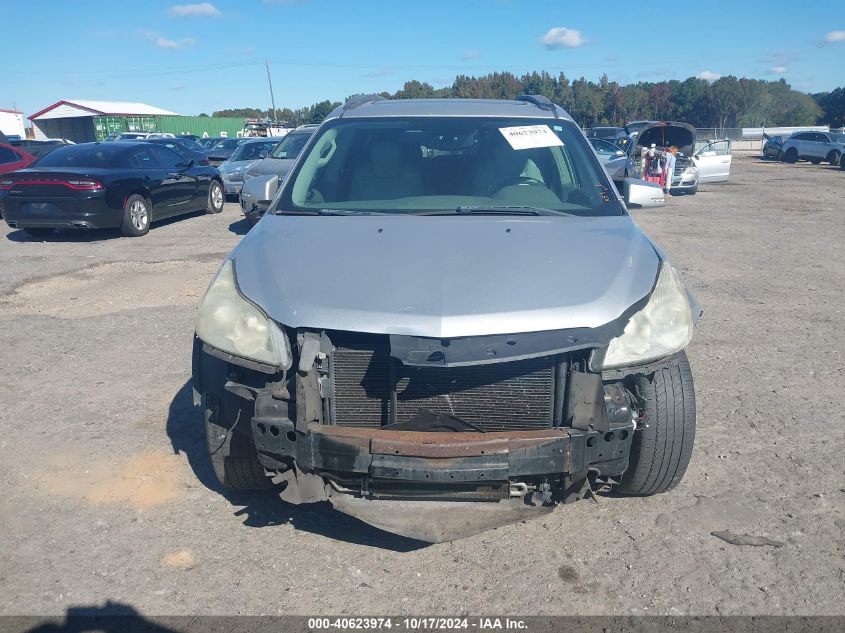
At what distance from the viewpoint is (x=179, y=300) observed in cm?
756

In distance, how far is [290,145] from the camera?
46.9 feet

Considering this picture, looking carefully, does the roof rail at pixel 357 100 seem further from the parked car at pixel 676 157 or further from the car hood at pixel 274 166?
the parked car at pixel 676 157

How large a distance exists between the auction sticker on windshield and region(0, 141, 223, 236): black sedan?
8730 mm

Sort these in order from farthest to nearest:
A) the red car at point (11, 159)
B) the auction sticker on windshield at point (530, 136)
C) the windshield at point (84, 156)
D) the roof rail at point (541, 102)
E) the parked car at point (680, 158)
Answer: the parked car at point (680, 158) < the red car at point (11, 159) < the windshield at point (84, 156) < the roof rail at point (541, 102) < the auction sticker on windshield at point (530, 136)

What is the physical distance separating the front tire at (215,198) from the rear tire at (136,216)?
2.44m

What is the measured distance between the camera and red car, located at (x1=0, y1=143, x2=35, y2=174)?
14.7 m

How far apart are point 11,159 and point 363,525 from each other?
1490 centimetres

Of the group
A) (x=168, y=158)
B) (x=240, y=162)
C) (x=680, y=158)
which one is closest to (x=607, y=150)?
(x=680, y=158)

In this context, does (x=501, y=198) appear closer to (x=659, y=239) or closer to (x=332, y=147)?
(x=332, y=147)

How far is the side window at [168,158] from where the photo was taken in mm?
13000

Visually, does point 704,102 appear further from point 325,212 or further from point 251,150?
point 325,212

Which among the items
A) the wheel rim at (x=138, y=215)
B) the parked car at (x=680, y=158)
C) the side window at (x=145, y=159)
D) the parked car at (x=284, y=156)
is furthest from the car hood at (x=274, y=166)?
the parked car at (x=680, y=158)

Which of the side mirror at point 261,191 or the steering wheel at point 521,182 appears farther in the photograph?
the side mirror at point 261,191

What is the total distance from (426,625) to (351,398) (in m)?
0.92
